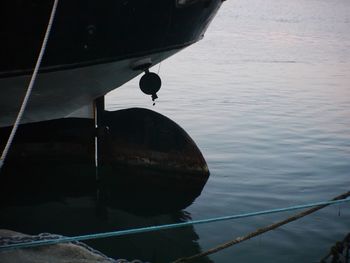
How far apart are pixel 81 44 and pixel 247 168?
3662 mm

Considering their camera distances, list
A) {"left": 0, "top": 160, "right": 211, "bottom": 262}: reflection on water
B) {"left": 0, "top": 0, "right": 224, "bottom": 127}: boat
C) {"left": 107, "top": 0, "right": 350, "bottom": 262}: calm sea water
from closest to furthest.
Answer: {"left": 0, "top": 0, "right": 224, "bottom": 127}: boat → {"left": 0, "top": 160, "right": 211, "bottom": 262}: reflection on water → {"left": 107, "top": 0, "right": 350, "bottom": 262}: calm sea water

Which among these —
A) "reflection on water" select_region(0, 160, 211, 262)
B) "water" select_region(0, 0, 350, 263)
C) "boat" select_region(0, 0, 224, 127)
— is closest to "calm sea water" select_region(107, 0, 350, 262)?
"water" select_region(0, 0, 350, 263)

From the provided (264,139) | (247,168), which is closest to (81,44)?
(247,168)

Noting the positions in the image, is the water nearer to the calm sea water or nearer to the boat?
the calm sea water

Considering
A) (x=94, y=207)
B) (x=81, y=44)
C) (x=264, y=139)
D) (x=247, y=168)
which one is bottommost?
(x=94, y=207)

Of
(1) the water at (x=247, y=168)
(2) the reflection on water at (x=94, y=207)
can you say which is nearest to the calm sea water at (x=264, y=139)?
(1) the water at (x=247, y=168)

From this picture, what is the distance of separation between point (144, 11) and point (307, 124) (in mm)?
6382

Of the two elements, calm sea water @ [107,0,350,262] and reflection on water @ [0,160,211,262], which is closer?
reflection on water @ [0,160,211,262]

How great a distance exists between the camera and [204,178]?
22.6 feet

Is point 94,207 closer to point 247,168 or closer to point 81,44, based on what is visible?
point 81,44

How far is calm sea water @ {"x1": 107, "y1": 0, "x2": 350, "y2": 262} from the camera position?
5090 millimetres

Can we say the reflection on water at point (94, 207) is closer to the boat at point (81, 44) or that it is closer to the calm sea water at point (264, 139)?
the calm sea water at point (264, 139)

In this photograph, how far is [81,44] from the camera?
5070mm

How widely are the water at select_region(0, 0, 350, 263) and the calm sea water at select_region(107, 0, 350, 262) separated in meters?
0.02
